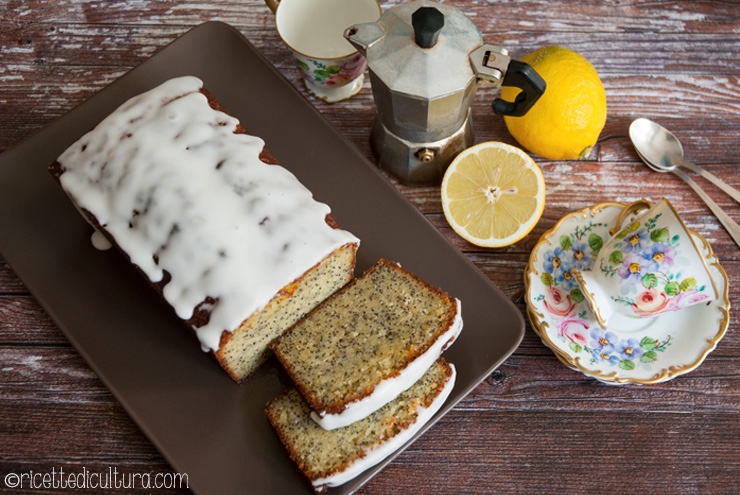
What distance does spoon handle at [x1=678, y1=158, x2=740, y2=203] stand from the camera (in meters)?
2.34

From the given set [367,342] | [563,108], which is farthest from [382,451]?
[563,108]

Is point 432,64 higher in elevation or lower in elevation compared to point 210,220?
higher

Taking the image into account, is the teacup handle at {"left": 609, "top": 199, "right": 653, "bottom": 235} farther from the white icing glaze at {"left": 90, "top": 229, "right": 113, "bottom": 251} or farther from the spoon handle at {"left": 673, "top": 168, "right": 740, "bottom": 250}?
the white icing glaze at {"left": 90, "top": 229, "right": 113, "bottom": 251}

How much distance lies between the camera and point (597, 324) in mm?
2133

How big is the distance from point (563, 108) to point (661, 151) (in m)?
0.48

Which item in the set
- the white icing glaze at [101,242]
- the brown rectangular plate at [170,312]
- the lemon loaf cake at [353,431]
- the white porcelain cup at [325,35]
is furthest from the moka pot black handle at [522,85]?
the white icing glaze at [101,242]

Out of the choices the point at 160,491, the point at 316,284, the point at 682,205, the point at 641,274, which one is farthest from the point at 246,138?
the point at 682,205

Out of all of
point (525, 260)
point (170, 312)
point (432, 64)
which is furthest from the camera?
point (525, 260)

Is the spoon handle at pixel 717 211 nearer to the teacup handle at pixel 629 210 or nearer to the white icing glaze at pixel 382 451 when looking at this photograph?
the teacup handle at pixel 629 210

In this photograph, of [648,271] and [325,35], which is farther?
[325,35]

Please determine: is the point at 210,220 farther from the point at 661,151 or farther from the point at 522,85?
the point at 661,151

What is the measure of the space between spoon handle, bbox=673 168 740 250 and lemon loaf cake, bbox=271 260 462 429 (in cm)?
105

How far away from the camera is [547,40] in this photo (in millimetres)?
2559

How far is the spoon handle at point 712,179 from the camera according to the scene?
2.34 m
